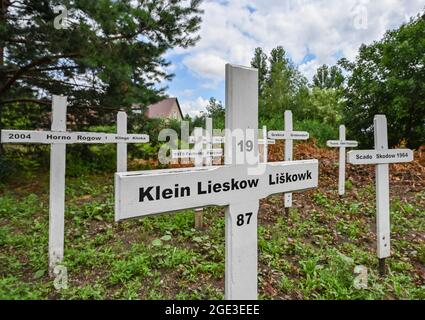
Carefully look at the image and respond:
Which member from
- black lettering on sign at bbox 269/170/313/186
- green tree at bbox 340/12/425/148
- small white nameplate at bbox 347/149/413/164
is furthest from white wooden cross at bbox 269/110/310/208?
green tree at bbox 340/12/425/148

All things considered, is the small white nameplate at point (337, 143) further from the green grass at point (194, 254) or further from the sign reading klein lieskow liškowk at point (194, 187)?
the sign reading klein lieskow liškowk at point (194, 187)

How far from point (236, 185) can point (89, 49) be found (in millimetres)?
4325

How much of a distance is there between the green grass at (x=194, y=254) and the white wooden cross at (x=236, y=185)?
1.18m

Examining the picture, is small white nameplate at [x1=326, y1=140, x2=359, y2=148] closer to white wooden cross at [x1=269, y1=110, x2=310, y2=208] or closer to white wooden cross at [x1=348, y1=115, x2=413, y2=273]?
white wooden cross at [x1=269, y1=110, x2=310, y2=208]

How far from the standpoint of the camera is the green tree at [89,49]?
14.7 feet

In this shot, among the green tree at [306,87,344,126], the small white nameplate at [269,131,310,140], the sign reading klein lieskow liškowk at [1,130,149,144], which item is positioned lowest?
the sign reading klein lieskow liškowk at [1,130,149,144]

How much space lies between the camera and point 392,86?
7.62 m

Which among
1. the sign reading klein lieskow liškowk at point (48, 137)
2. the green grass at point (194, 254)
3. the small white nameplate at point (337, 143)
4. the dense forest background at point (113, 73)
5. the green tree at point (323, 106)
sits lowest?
the green grass at point (194, 254)

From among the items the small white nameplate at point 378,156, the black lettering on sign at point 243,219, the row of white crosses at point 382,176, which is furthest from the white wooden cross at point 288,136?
the black lettering on sign at point 243,219

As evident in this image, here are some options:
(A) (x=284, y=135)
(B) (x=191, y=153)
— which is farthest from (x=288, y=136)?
(B) (x=191, y=153)

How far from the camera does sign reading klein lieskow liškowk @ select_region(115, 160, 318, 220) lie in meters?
1.01

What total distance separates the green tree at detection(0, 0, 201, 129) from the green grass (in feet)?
7.32

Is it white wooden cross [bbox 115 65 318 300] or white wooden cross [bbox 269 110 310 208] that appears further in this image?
white wooden cross [bbox 269 110 310 208]

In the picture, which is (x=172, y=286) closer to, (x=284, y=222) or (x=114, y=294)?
(x=114, y=294)
